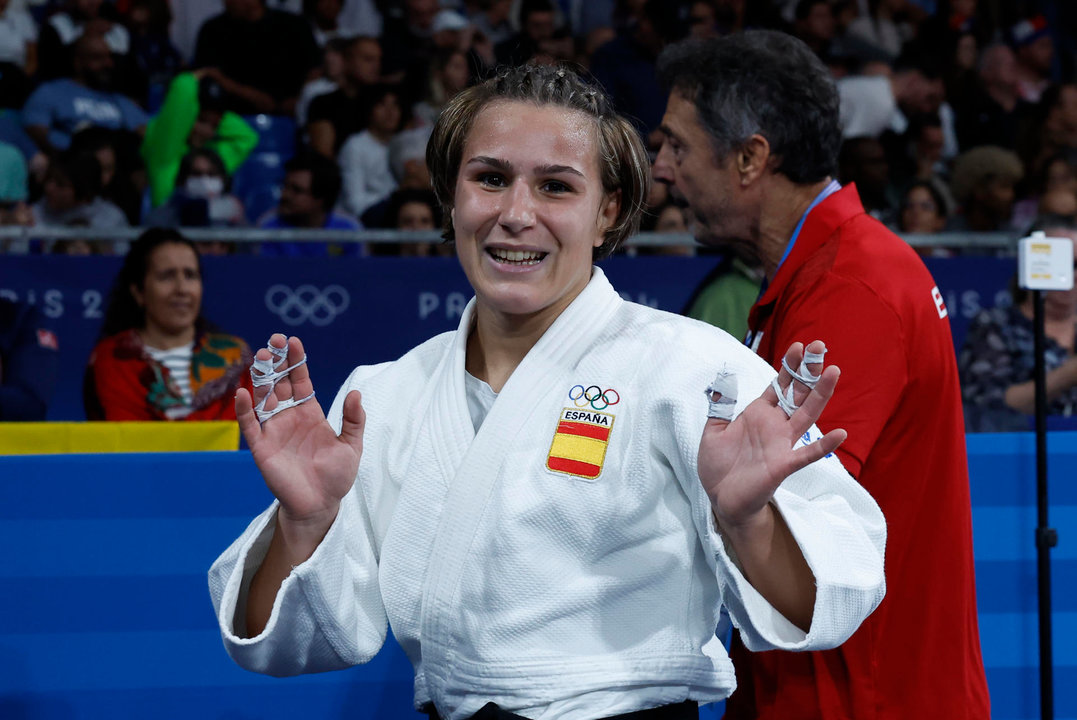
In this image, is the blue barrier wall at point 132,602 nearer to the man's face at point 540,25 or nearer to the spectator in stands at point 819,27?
the man's face at point 540,25

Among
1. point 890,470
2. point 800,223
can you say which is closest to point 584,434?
point 890,470

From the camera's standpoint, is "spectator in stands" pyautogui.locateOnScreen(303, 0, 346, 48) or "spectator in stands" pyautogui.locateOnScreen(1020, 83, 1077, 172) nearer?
"spectator in stands" pyautogui.locateOnScreen(1020, 83, 1077, 172)

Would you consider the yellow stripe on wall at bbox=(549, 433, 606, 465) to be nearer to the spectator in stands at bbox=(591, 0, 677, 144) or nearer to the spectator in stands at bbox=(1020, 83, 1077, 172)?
the spectator in stands at bbox=(591, 0, 677, 144)

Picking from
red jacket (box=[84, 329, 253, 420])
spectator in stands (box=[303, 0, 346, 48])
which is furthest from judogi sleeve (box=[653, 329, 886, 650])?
spectator in stands (box=[303, 0, 346, 48])

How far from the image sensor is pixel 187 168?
241 inches

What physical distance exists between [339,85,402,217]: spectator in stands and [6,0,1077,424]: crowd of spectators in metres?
0.01

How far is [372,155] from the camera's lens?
22.2ft

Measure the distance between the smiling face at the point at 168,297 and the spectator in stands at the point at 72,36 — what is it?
304 centimetres

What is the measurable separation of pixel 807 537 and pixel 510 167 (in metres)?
0.70

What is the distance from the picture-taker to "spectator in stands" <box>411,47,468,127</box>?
23.2 feet

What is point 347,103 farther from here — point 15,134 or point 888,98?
point 888,98

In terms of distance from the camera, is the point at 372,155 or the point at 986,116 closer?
the point at 372,155

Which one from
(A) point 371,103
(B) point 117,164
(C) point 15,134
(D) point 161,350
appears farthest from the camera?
(A) point 371,103

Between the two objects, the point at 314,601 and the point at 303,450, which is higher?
the point at 303,450
